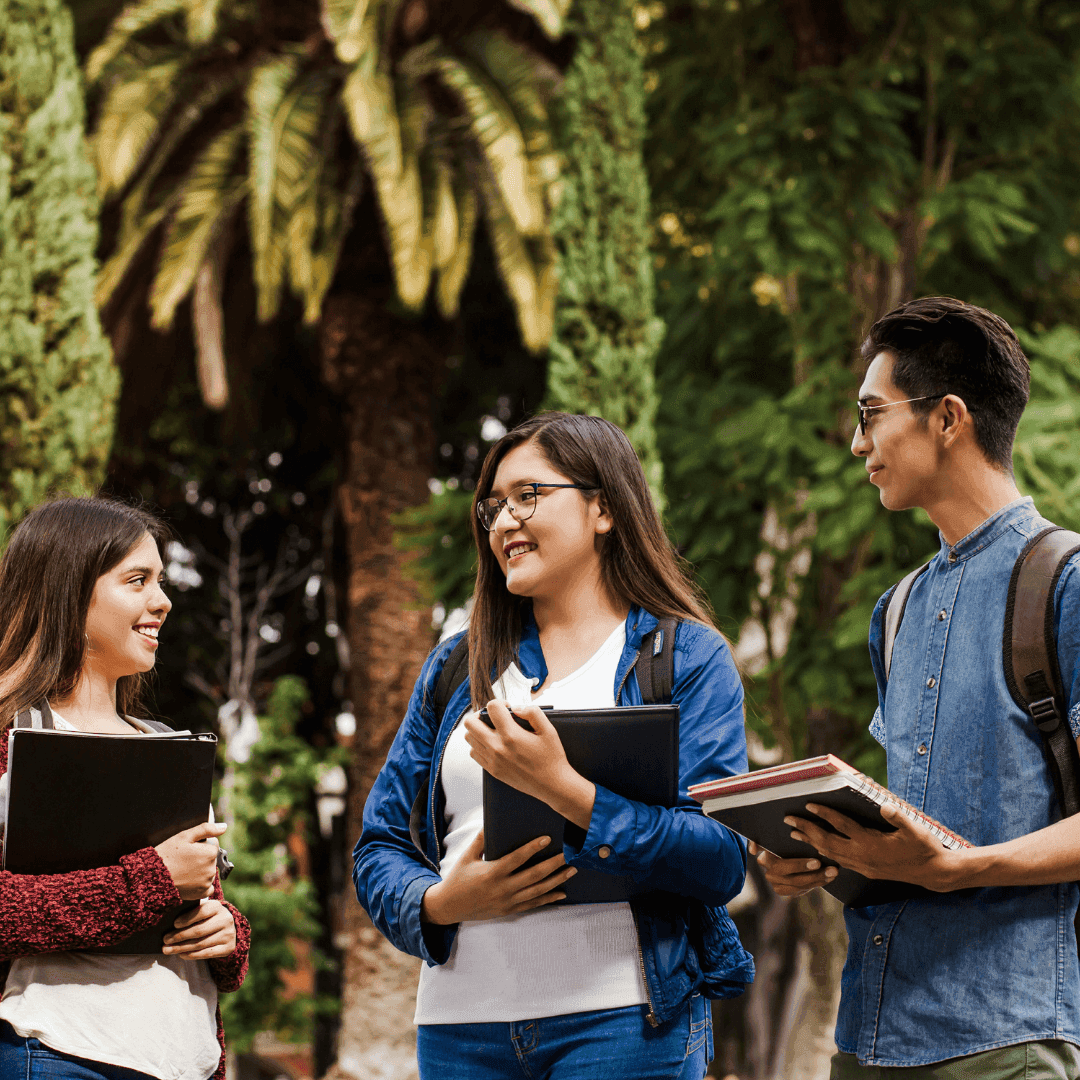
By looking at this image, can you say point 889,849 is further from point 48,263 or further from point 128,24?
point 128,24

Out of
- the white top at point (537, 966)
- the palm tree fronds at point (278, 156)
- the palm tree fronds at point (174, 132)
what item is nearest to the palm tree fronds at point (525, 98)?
the palm tree fronds at point (278, 156)

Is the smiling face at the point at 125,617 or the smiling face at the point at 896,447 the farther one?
the smiling face at the point at 125,617

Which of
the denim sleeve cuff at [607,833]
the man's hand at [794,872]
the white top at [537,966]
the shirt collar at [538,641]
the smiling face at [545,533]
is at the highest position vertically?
the smiling face at [545,533]

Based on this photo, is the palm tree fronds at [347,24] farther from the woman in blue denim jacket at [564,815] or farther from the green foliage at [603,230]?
the woman in blue denim jacket at [564,815]

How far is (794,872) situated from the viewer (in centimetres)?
210

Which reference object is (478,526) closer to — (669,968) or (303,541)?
(669,968)

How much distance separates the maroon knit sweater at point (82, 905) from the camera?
88.5 inches

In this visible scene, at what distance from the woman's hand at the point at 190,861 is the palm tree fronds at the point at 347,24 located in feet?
24.2

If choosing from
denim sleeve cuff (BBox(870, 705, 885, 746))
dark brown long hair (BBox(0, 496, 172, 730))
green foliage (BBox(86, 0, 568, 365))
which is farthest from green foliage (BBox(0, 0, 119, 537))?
denim sleeve cuff (BBox(870, 705, 885, 746))

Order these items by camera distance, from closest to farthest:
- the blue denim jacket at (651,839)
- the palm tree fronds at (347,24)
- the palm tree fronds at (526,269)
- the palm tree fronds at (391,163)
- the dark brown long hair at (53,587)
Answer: the blue denim jacket at (651,839), the dark brown long hair at (53,587), the palm tree fronds at (347,24), the palm tree fronds at (391,163), the palm tree fronds at (526,269)

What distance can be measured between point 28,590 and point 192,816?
Result: 0.66 meters

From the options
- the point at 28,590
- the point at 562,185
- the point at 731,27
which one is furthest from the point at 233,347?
the point at 28,590

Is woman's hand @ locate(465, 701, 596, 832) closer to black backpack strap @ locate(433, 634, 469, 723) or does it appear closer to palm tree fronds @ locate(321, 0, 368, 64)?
black backpack strap @ locate(433, 634, 469, 723)

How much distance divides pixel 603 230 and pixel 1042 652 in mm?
7530
